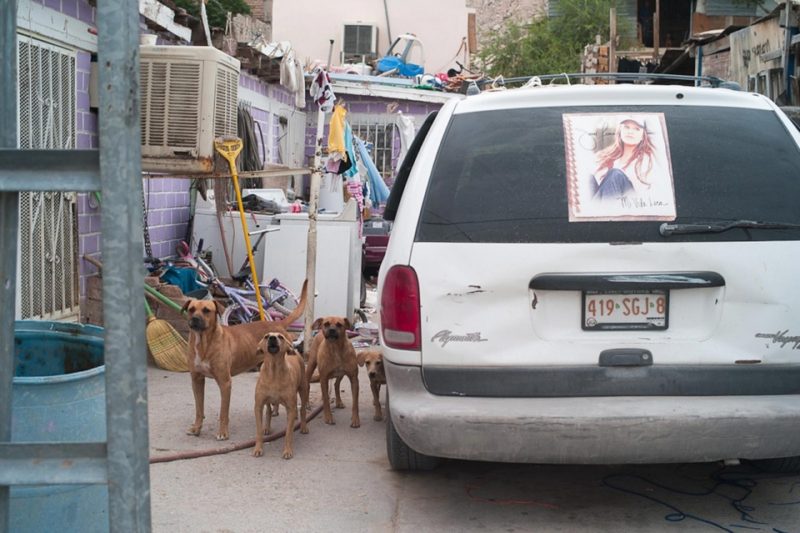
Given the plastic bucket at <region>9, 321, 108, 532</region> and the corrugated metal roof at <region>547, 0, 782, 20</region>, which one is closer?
the plastic bucket at <region>9, 321, 108, 532</region>

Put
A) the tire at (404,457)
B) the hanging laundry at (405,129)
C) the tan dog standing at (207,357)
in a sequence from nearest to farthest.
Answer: the tire at (404,457) → the tan dog standing at (207,357) → the hanging laundry at (405,129)

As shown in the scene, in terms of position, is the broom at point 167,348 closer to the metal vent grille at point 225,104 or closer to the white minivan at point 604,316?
the metal vent grille at point 225,104

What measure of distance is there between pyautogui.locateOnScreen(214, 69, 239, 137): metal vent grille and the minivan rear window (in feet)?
14.1

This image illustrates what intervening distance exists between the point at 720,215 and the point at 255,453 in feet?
10.0

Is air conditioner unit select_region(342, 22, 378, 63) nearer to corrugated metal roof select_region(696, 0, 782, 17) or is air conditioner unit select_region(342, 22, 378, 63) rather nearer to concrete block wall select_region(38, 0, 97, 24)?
corrugated metal roof select_region(696, 0, 782, 17)

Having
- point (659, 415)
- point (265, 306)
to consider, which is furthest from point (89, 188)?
point (265, 306)

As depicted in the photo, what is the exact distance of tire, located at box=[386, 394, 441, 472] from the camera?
16.5 ft


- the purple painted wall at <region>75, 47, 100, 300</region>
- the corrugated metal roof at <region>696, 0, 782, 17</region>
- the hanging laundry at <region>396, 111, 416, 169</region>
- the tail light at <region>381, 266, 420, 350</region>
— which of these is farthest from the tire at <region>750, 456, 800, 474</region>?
the corrugated metal roof at <region>696, 0, 782, 17</region>

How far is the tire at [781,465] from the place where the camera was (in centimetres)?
491

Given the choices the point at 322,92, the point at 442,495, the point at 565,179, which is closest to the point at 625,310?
the point at 565,179

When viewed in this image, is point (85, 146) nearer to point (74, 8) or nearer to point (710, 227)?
point (74, 8)

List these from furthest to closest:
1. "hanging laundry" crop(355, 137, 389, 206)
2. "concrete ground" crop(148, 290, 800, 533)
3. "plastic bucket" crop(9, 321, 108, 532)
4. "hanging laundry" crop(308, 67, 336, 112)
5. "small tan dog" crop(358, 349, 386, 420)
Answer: "hanging laundry" crop(355, 137, 389, 206) → "hanging laundry" crop(308, 67, 336, 112) → "small tan dog" crop(358, 349, 386, 420) → "concrete ground" crop(148, 290, 800, 533) → "plastic bucket" crop(9, 321, 108, 532)

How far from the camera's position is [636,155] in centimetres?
423

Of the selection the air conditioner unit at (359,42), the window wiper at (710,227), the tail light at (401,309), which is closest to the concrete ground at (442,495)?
the tail light at (401,309)
